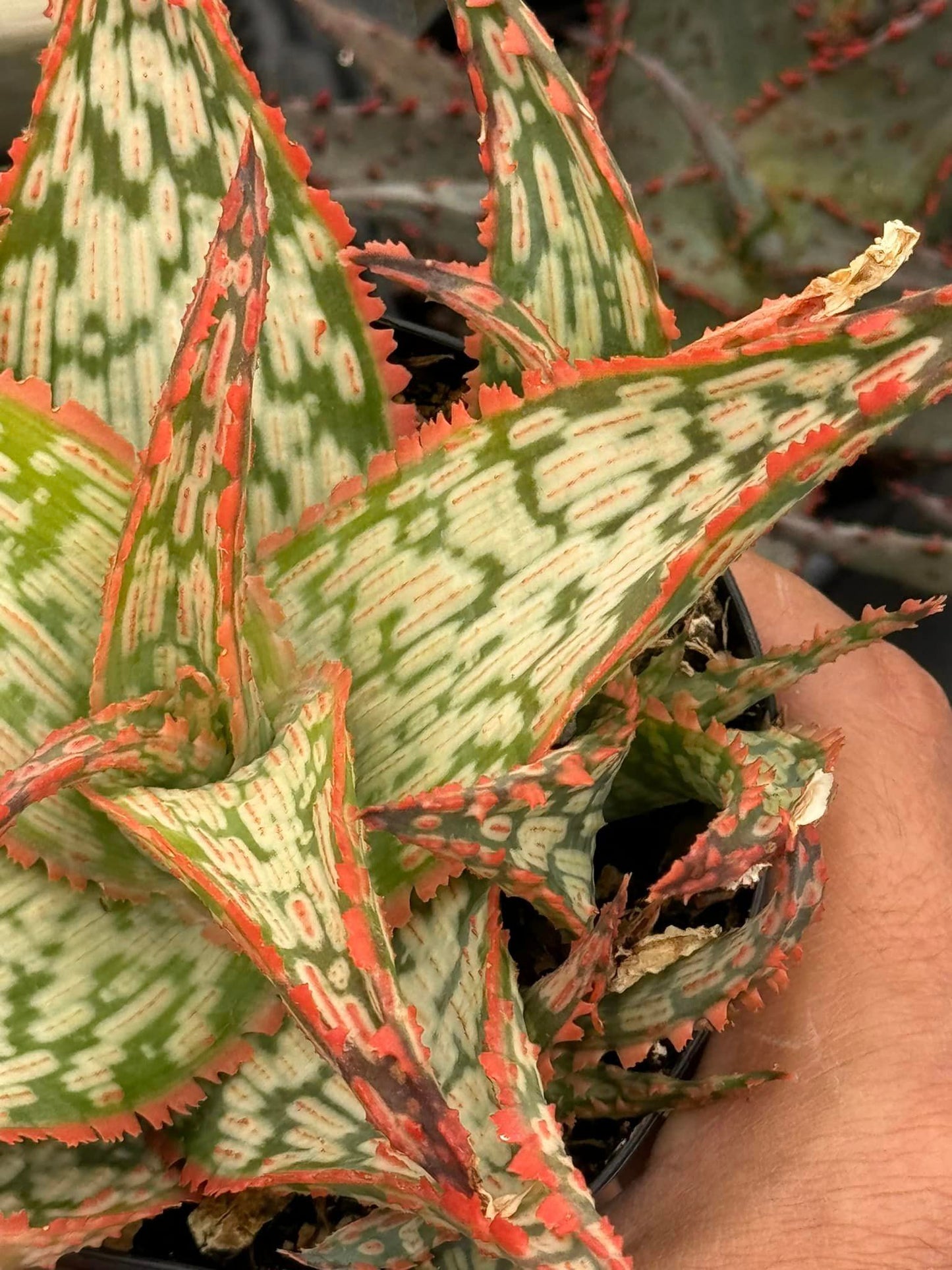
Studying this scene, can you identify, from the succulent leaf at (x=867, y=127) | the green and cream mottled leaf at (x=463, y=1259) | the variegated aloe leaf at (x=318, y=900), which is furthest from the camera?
the succulent leaf at (x=867, y=127)

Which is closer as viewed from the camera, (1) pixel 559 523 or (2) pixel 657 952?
(1) pixel 559 523

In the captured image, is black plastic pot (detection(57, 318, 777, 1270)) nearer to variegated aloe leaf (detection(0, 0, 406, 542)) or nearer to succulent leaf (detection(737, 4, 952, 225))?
variegated aloe leaf (detection(0, 0, 406, 542))

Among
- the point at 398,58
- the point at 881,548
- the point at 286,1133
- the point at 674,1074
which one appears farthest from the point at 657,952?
the point at 398,58

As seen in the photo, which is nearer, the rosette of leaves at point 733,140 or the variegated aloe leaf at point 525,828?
the variegated aloe leaf at point 525,828

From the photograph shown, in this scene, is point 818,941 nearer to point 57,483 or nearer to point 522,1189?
point 522,1189

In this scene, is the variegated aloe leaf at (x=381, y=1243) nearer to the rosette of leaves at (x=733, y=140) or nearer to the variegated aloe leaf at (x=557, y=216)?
the variegated aloe leaf at (x=557, y=216)

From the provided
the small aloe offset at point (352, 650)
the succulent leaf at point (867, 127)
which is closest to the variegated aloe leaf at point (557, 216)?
the small aloe offset at point (352, 650)

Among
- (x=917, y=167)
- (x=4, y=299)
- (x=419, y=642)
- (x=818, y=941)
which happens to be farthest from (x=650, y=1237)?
(x=917, y=167)

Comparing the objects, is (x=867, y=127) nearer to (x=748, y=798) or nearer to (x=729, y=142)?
(x=729, y=142)
